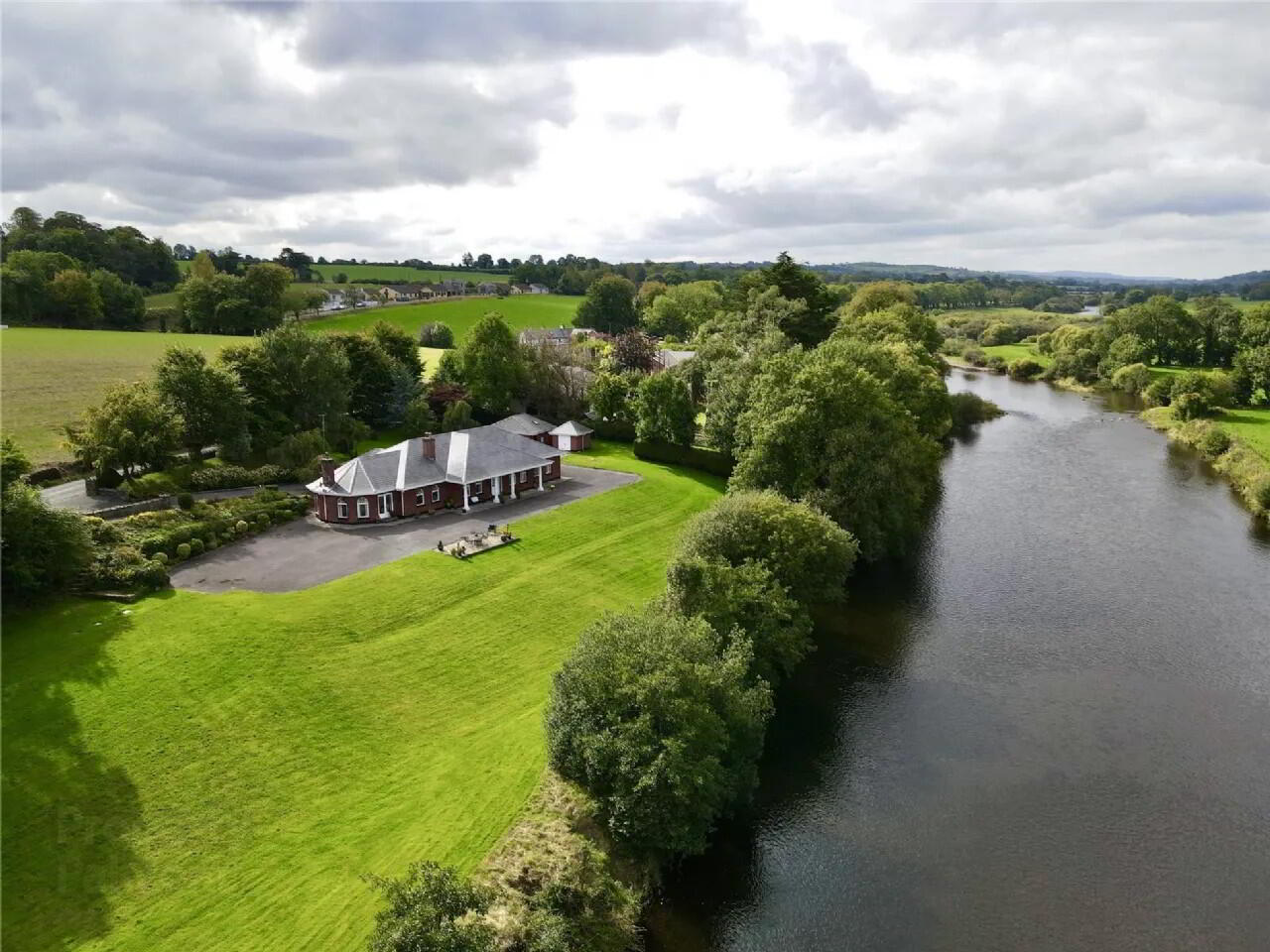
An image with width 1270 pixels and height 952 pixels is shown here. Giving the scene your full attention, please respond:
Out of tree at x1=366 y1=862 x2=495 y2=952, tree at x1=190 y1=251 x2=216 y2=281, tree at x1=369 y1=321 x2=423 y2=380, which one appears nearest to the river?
tree at x1=366 y1=862 x2=495 y2=952

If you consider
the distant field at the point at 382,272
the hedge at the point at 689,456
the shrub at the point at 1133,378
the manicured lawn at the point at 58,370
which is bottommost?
the hedge at the point at 689,456

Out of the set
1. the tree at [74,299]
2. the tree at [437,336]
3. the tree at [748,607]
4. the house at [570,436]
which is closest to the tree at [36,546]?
the tree at [748,607]

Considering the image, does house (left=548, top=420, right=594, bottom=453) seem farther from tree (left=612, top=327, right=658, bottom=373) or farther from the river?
the river

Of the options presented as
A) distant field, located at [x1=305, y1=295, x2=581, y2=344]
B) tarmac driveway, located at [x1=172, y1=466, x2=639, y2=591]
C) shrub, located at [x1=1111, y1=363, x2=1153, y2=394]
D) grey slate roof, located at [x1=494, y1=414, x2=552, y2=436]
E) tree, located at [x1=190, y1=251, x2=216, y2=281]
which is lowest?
tarmac driveway, located at [x1=172, y1=466, x2=639, y2=591]

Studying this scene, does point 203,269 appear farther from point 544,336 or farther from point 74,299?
point 544,336

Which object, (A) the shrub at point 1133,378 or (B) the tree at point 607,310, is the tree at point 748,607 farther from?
(B) the tree at point 607,310

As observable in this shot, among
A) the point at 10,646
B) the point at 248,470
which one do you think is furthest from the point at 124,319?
the point at 10,646
